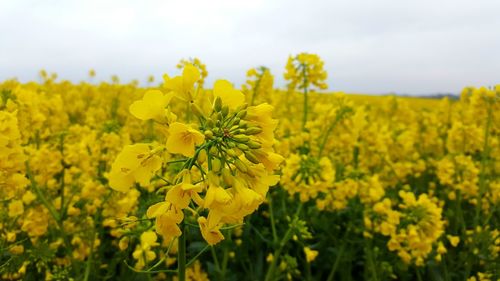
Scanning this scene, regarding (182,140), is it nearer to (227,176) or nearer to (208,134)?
(208,134)

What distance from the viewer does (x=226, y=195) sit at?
129 centimetres

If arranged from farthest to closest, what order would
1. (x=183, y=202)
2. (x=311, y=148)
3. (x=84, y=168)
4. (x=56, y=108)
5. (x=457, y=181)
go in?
(x=56, y=108) < (x=457, y=181) < (x=311, y=148) < (x=84, y=168) < (x=183, y=202)

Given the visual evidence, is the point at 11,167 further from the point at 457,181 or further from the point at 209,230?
the point at 457,181

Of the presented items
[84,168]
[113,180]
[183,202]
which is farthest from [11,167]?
[84,168]

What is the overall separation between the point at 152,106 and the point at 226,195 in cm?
39

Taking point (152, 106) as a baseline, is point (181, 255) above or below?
below

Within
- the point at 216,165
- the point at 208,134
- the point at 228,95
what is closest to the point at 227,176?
the point at 216,165

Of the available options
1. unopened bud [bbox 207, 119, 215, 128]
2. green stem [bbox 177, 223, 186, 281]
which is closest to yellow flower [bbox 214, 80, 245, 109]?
unopened bud [bbox 207, 119, 215, 128]

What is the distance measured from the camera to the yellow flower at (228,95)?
1456 millimetres

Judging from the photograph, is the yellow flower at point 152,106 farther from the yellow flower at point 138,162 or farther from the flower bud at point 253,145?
the flower bud at point 253,145

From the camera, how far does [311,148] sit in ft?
13.9

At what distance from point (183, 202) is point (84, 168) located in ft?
8.09

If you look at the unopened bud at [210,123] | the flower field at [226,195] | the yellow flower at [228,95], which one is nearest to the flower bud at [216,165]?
the flower field at [226,195]

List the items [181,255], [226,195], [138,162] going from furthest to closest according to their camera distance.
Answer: [181,255] → [138,162] → [226,195]
